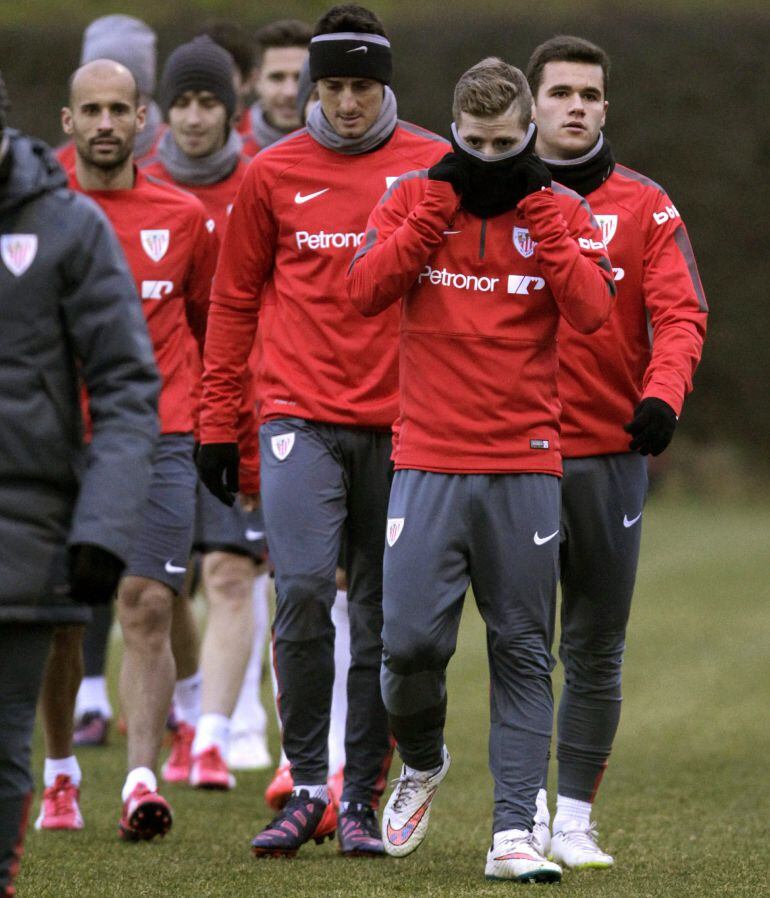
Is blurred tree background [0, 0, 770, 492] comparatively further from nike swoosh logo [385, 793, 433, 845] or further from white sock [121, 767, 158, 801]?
nike swoosh logo [385, 793, 433, 845]

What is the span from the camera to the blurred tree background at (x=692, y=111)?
1047 inches

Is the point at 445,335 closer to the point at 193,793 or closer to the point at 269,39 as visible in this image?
the point at 193,793

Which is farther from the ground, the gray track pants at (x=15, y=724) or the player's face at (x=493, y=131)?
the player's face at (x=493, y=131)

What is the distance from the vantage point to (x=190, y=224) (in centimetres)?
757

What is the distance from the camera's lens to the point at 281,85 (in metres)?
9.83

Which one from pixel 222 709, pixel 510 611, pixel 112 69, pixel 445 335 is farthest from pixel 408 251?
pixel 222 709

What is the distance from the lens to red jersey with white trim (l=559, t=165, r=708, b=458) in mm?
6406

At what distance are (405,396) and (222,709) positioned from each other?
2803mm

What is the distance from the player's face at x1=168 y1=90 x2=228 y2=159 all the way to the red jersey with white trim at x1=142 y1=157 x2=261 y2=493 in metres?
0.15

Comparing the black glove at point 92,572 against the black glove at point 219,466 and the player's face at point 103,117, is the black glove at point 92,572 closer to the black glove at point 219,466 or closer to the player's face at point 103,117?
the black glove at point 219,466

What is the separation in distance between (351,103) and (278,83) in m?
3.28

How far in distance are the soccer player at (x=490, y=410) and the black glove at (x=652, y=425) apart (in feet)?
0.79

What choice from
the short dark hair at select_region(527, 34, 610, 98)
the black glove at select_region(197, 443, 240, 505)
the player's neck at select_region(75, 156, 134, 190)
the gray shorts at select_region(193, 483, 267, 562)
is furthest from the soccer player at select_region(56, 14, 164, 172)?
the short dark hair at select_region(527, 34, 610, 98)

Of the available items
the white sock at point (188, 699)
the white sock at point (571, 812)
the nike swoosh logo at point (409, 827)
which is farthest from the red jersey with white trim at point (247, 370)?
the white sock at point (571, 812)
